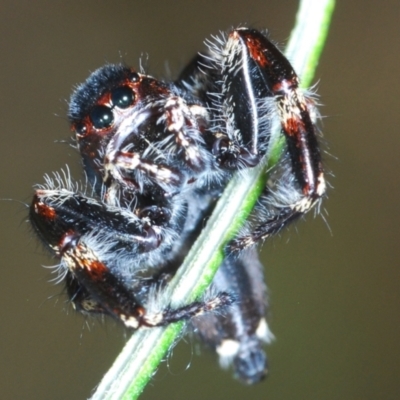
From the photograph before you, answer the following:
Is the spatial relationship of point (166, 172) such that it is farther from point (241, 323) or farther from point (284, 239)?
point (284, 239)

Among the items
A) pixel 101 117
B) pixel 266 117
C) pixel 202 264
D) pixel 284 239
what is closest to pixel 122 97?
pixel 101 117

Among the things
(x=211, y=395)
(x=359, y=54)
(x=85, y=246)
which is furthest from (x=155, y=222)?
(x=359, y=54)

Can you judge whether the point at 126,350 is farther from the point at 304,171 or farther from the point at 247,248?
the point at 304,171

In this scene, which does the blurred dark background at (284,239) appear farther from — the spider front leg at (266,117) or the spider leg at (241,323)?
the spider front leg at (266,117)

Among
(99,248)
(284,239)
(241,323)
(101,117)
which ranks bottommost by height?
(284,239)

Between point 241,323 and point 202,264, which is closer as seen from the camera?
point 202,264

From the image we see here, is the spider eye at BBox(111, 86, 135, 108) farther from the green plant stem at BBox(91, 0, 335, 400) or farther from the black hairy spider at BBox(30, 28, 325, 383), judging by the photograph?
the green plant stem at BBox(91, 0, 335, 400)

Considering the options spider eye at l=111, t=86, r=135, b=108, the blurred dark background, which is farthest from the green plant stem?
the blurred dark background
